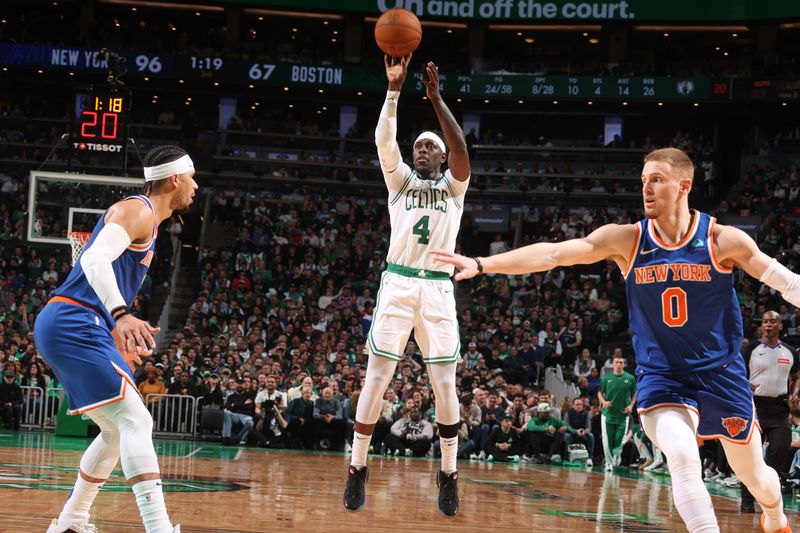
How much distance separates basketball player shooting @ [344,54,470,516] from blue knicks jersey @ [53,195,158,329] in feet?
7.19

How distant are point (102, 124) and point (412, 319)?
39.1ft

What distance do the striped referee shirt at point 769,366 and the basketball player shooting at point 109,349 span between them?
7143mm

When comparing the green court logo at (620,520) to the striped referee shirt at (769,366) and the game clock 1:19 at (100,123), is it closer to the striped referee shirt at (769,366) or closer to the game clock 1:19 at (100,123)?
the striped referee shirt at (769,366)

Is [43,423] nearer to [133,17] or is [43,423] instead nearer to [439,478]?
[439,478]

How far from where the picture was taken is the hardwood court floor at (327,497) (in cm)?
734

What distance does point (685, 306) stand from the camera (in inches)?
221

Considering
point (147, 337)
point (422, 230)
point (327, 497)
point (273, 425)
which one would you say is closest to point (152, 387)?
point (273, 425)

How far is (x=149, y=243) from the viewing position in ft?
18.7

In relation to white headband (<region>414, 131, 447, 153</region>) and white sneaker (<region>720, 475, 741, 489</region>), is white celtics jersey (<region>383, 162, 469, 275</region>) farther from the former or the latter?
white sneaker (<region>720, 475, 741, 489</region>)

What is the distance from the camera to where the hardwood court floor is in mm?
7336

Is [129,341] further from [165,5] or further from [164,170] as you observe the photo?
[165,5]

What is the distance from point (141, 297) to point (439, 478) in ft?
54.4

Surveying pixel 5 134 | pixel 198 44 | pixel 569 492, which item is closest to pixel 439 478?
pixel 569 492

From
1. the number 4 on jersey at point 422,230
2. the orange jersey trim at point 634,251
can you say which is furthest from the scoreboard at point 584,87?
the orange jersey trim at point 634,251
